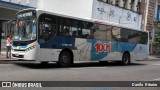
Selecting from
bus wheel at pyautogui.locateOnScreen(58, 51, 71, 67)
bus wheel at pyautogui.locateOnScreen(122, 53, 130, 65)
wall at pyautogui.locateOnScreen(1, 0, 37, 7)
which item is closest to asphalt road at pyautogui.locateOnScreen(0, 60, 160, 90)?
bus wheel at pyautogui.locateOnScreen(58, 51, 71, 67)

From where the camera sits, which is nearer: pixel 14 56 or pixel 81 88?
pixel 81 88

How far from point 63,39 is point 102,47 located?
407cm

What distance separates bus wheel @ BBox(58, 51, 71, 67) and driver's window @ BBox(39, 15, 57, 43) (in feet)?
4.75

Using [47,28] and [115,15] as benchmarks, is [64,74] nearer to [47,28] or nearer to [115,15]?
[47,28]

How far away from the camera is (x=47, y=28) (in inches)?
687

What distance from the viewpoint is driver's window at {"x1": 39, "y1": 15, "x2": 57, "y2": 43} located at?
17109mm

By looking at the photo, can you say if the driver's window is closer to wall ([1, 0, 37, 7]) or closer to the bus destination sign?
the bus destination sign

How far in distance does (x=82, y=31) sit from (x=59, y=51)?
7.42 ft

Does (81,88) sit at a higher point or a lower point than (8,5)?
lower

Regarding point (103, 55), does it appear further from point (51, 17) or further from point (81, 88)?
point (81, 88)

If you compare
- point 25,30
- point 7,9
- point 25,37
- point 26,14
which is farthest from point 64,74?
point 7,9

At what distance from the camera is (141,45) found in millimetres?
26234

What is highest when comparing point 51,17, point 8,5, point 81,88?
point 8,5

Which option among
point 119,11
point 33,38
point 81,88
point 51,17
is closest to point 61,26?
point 51,17
